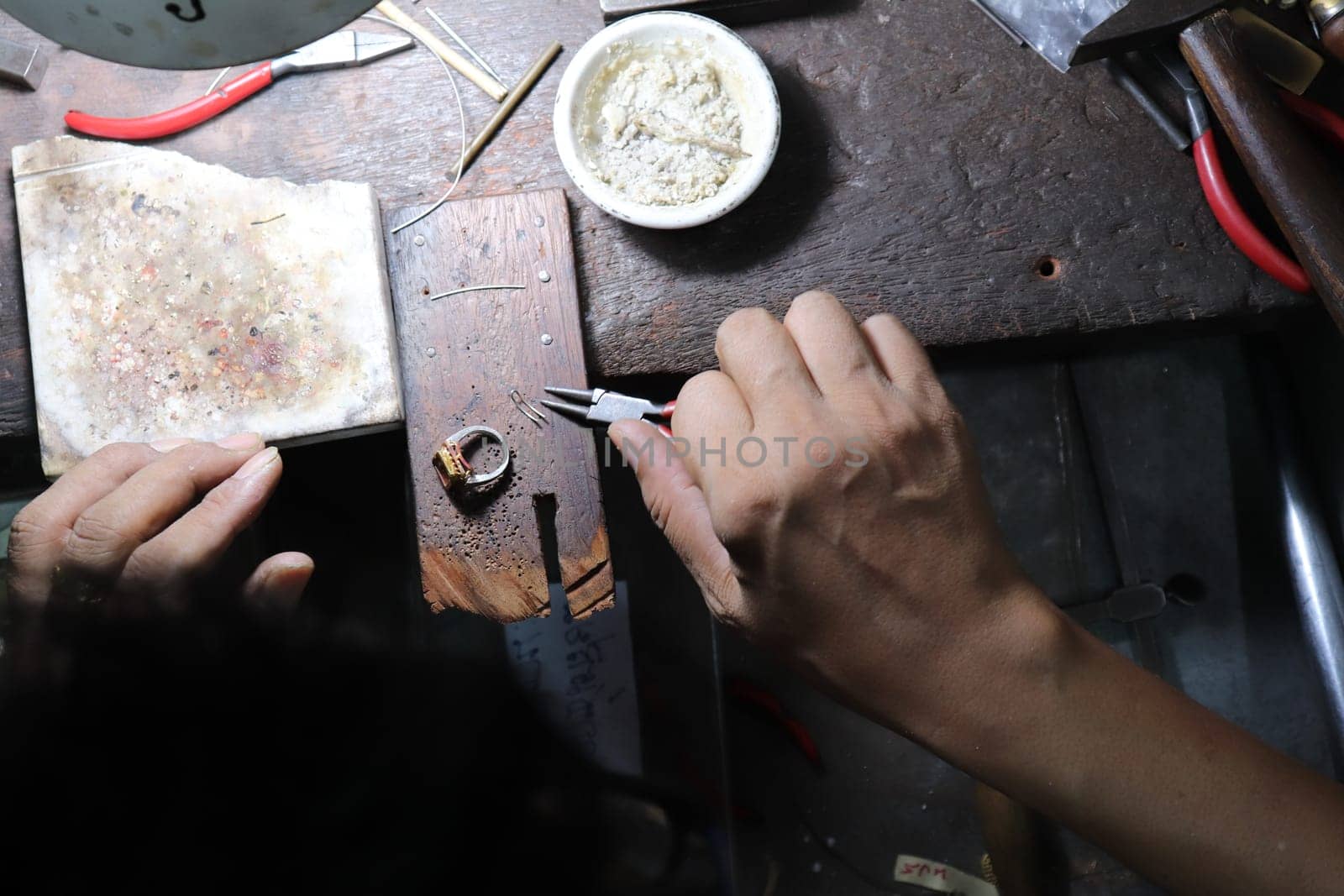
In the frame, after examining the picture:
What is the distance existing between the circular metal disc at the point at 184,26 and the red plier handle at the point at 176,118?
19.4 inches

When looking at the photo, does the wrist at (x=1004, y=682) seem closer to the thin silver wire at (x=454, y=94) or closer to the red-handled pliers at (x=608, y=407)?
the red-handled pliers at (x=608, y=407)

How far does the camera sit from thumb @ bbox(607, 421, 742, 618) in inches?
40.3

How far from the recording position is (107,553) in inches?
38.9

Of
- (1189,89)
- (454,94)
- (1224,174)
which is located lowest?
(1224,174)

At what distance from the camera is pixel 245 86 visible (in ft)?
4.03

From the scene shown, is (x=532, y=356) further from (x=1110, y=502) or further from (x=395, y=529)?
(x=1110, y=502)

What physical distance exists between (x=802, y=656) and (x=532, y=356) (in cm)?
53

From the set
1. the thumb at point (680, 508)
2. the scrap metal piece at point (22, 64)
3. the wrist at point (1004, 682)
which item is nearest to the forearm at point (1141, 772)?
the wrist at point (1004, 682)

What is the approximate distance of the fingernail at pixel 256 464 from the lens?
1055 millimetres

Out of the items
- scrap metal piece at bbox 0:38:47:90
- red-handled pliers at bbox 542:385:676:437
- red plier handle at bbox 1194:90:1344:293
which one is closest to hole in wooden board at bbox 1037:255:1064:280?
red plier handle at bbox 1194:90:1344:293

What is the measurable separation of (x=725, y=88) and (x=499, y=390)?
0.52m

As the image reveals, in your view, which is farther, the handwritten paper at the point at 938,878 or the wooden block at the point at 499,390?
the handwritten paper at the point at 938,878

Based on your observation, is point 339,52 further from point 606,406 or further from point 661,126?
point 606,406

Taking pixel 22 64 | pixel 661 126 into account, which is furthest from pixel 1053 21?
pixel 22 64
